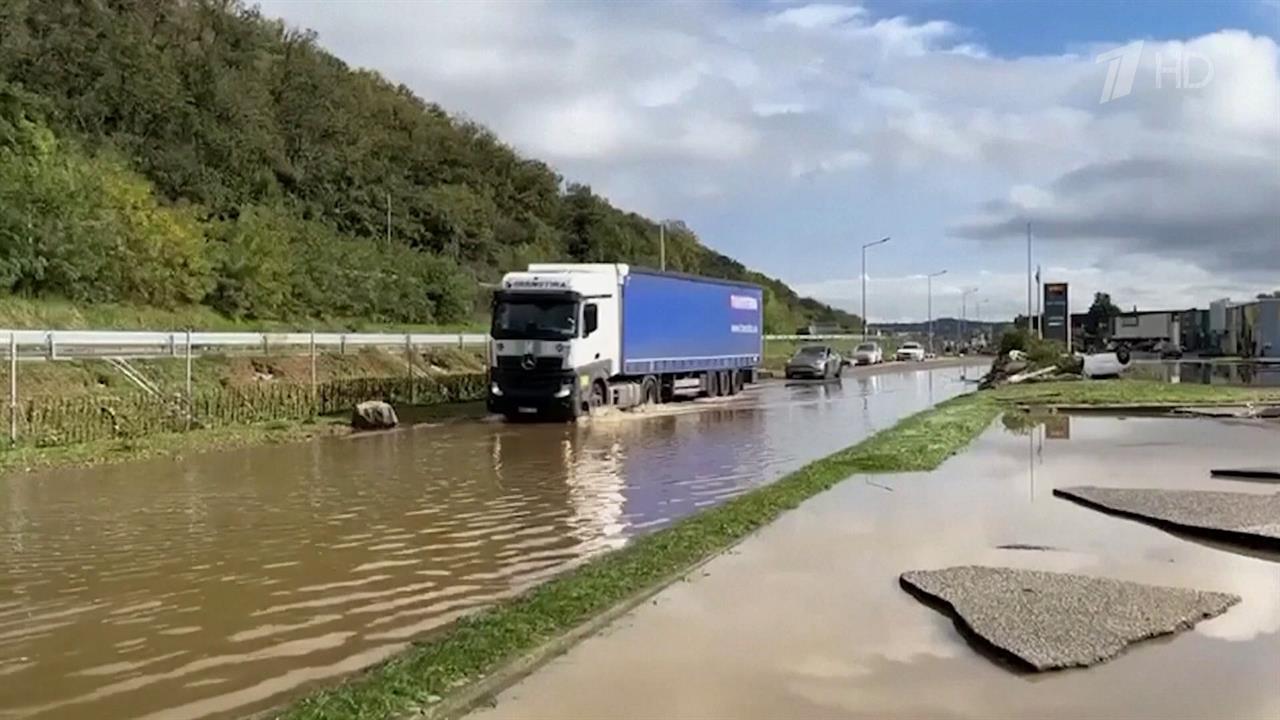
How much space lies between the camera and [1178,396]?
101 ft

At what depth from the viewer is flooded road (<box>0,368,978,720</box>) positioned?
728cm

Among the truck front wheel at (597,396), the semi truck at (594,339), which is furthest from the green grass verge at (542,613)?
the truck front wheel at (597,396)

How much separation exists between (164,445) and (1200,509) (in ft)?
54.2

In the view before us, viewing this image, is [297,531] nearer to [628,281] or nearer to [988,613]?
[988,613]

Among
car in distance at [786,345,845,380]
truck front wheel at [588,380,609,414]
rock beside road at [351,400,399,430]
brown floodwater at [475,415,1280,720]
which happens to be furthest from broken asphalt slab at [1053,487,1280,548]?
car in distance at [786,345,845,380]

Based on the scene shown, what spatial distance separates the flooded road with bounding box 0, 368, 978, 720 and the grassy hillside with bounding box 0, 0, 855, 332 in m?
18.0

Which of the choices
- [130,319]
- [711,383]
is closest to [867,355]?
[711,383]

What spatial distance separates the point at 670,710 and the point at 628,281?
24884 millimetres

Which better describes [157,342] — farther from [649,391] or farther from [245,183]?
[245,183]

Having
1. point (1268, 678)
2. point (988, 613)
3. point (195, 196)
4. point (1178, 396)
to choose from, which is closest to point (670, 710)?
point (988, 613)

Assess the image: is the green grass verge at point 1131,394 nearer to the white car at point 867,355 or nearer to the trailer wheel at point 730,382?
the trailer wheel at point 730,382

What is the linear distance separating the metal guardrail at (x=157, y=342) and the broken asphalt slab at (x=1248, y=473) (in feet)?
63.5

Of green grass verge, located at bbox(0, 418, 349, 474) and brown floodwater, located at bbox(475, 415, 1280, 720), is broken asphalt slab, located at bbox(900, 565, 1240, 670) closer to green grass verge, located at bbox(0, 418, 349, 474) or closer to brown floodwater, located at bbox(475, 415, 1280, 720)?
brown floodwater, located at bbox(475, 415, 1280, 720)

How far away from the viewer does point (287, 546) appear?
11414 mm
